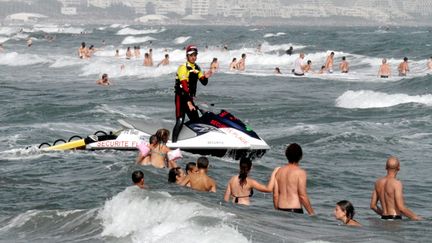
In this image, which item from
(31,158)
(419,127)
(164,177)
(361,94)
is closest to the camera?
(164,177)

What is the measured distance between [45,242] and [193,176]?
251 centimetres

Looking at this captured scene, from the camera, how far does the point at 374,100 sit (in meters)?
31.5

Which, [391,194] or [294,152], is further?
[391,194]

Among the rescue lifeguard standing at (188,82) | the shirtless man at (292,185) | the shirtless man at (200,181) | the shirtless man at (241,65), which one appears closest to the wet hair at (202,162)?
the shirtless man at (200,181)

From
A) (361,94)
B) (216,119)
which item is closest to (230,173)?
(216,119)

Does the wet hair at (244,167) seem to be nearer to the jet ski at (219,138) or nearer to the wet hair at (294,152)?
the wet hair at (294,152)

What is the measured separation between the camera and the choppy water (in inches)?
444

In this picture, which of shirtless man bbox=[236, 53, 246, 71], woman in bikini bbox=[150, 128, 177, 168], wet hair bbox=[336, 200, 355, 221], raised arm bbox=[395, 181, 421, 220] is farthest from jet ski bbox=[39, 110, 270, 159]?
shirtless man bbox=[236, 53, 246, 71]

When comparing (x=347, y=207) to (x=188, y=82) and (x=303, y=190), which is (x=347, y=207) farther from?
(x=188, y=82)

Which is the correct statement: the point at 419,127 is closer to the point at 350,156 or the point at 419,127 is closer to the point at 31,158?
the point at 350,156

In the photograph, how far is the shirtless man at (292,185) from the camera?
1110 centimetres

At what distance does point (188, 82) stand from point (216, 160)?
2018 mm

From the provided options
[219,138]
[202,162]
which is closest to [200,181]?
[202,162]

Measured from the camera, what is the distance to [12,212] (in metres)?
13.2
